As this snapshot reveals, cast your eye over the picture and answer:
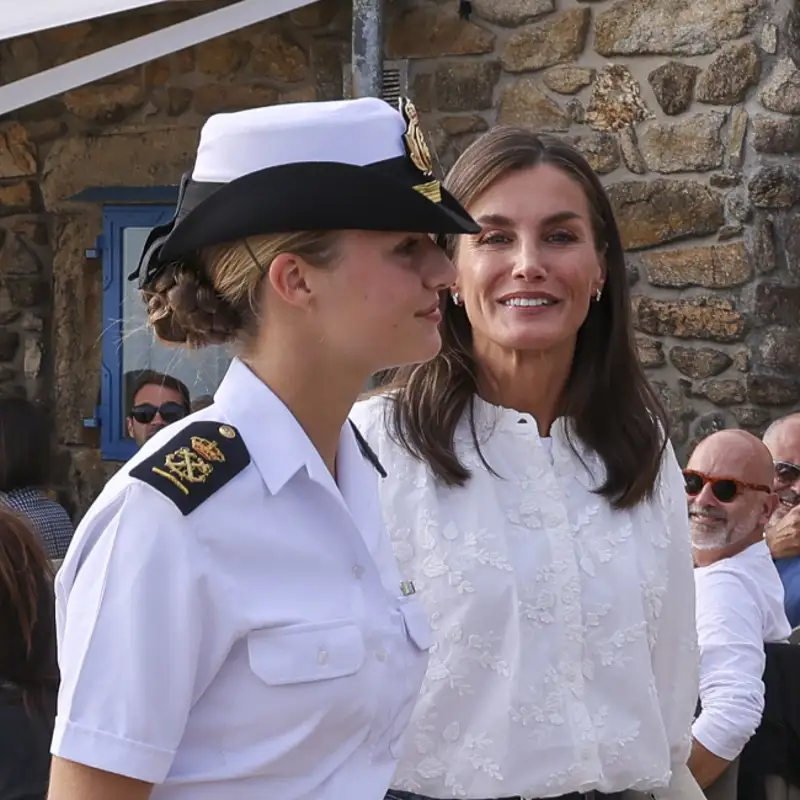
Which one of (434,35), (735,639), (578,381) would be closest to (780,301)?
(434,35)

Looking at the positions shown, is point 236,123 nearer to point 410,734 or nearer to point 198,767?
point 198,767

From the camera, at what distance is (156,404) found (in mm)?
4520

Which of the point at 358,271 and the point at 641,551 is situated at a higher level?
the point at 358,271

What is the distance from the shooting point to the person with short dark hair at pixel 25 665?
2.14m

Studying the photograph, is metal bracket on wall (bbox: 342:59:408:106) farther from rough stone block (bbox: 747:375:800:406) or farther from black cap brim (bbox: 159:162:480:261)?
black cap brim (bbox: 159:162:480:261)

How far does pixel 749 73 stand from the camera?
4195mm

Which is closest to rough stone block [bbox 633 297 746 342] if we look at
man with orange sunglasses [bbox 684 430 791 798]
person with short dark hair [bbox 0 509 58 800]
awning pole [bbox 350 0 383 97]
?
awning pole [bbox 350 0 383 97]

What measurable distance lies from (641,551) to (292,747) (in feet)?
2.52

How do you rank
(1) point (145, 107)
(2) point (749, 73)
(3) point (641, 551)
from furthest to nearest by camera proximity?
(1) point (145, 107)
(2) point (749, 73)
(3) point (641, 551)

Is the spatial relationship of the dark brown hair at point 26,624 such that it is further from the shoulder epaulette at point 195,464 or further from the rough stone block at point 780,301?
the rough stone block at point 780,301

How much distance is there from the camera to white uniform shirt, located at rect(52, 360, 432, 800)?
3.89 feet

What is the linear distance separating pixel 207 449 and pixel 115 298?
4.01 m

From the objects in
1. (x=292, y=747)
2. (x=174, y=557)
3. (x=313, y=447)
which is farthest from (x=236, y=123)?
(x=292, y=747)

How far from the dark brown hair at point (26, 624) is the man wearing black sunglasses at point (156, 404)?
223 cm
